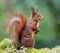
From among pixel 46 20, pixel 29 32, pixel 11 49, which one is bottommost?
pixel 11 49

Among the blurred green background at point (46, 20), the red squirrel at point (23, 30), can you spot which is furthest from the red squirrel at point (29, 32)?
the blurred green background at point (46, 20)

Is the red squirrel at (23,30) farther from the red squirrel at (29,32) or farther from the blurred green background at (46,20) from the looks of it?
the blurred green background at (46,20)

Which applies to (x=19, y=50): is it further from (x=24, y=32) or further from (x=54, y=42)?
(x=54, y=42)

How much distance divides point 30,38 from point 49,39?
6.33 feet

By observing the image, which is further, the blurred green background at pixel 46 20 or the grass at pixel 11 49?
the blurred green background at pixel 46 20

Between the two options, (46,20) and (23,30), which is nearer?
(23,30)

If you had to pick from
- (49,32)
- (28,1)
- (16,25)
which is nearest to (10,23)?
(16,25)

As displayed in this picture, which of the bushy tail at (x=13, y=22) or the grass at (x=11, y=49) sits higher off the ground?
the bushy tail at (x=13, y=22)

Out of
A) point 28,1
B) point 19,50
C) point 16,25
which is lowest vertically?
point 19,50

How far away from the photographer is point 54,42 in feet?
15.3

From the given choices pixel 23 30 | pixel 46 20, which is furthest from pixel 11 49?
pixel 46 20

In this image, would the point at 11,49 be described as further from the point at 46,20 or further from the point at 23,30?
the point at 46,20

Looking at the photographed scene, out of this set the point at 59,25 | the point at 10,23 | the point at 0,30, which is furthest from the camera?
the point at 0,30

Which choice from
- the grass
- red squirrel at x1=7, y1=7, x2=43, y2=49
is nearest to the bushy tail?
red squirrel at x1=7, y1=7, x2=43, y2=49
